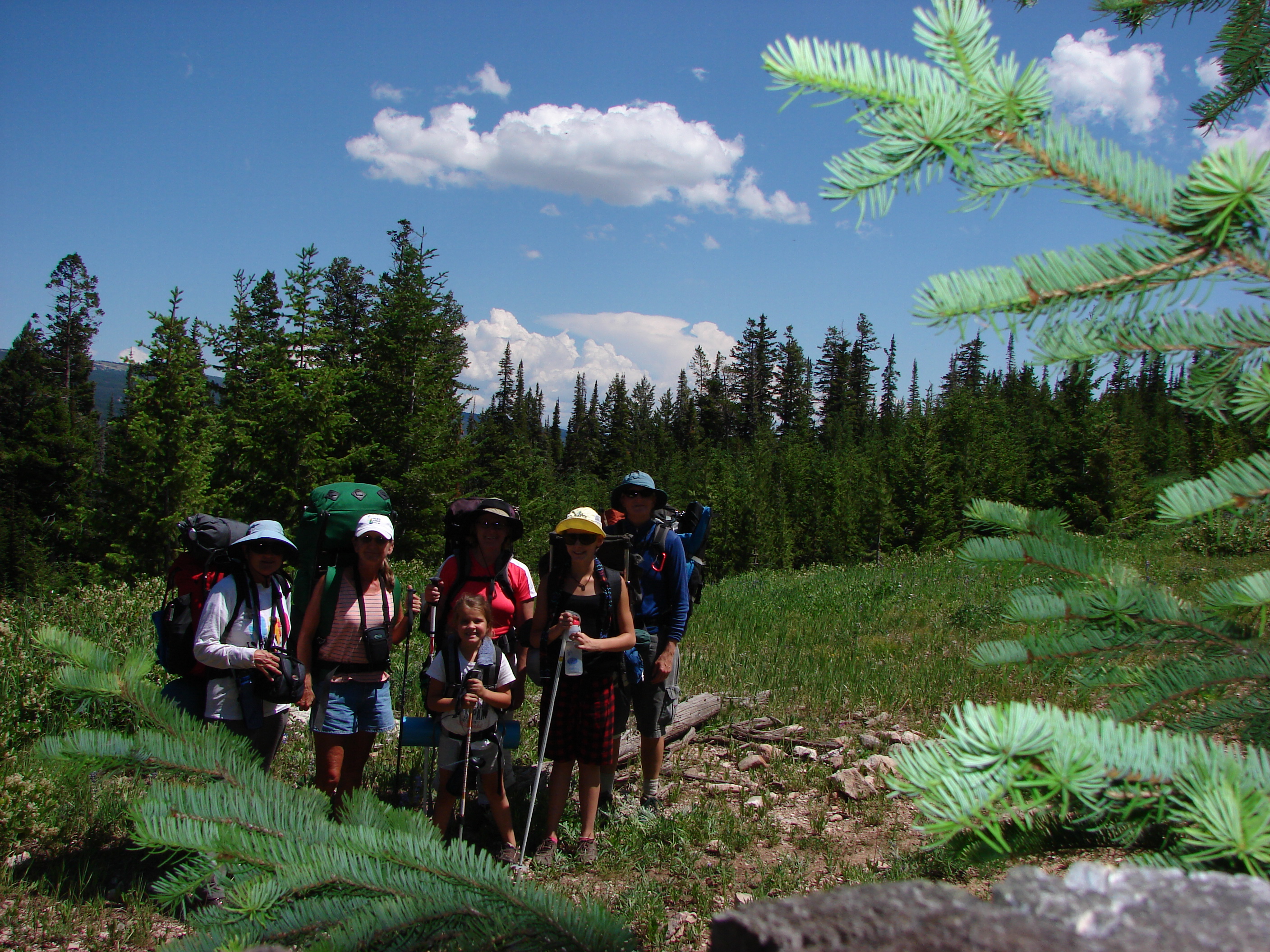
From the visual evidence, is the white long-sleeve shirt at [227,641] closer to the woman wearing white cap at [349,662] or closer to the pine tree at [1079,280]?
the woman wearing white cap at [349,662]

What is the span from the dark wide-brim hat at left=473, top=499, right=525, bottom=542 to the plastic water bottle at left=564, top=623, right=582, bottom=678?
652 mm

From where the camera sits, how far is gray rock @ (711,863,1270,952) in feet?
1.98

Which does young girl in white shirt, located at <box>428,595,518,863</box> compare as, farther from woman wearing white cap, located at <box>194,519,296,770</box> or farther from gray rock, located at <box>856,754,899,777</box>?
gray rock, located at <box>856,754,899,777</box>

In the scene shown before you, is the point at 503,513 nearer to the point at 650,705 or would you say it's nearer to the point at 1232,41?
the point at 650,705

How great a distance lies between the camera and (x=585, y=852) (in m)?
4.06

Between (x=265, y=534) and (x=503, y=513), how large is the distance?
4.25ft

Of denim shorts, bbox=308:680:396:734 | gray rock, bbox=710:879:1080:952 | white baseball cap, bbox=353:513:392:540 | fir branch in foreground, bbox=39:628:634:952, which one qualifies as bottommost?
denim shorts, bbox=308:680:396:734

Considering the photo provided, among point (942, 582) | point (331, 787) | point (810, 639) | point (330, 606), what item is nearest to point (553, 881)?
point (331, 787)

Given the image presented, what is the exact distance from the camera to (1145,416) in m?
57.6

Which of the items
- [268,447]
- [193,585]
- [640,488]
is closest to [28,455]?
Result: [268,447]

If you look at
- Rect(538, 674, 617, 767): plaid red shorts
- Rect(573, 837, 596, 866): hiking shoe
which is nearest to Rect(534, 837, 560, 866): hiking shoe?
Rect(573, 837, 596, 866): hiking shoe

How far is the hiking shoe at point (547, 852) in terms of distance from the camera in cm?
405

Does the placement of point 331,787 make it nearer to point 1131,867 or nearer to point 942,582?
point 1131,867

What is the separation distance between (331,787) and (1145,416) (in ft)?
226
